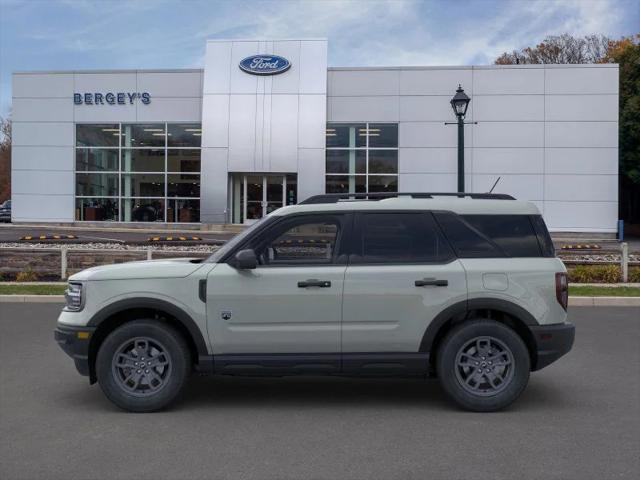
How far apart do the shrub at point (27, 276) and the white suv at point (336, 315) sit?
36.9 feet

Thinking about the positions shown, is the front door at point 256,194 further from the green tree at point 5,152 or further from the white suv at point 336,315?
the green tree at point 5,152

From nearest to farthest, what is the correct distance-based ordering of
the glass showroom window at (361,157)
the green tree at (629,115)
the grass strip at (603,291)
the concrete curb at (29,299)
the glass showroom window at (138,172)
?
the concrete curb at (29,299) → the grass strip at (603,291) → the glass showroom window at (361,157) → the glass showroom window at (138,172) → the green tree at (629,115)

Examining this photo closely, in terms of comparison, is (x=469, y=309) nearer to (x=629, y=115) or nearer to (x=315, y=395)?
(x=315, y=395)

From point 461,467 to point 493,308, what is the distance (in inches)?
62.3

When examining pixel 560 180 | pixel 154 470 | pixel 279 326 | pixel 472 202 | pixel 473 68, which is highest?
pixel 473 68

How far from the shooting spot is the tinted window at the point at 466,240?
5504mm

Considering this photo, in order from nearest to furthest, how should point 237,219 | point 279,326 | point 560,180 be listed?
point 279,326, point 560,180, point 237,219

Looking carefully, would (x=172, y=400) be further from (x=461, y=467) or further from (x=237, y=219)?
(x=237, y=219)

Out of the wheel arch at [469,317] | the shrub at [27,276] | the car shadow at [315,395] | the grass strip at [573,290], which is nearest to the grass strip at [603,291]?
the grass strip at [573,290]

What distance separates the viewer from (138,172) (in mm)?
32875

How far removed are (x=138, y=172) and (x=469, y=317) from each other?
96.9 feet

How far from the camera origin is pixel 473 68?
30109 mm

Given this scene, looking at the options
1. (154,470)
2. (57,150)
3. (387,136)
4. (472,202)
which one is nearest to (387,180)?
(387,136)

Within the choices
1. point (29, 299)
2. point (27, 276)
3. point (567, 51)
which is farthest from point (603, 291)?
point (567, 51)
